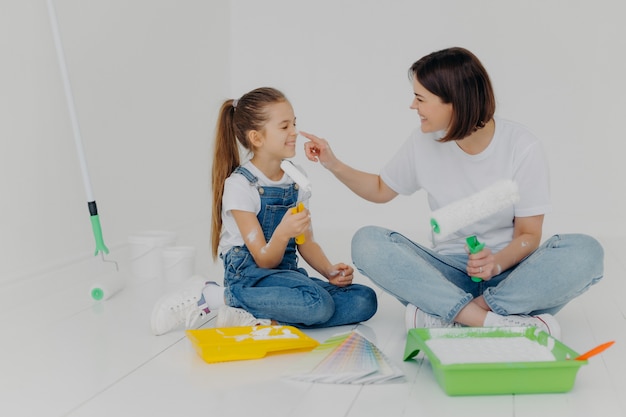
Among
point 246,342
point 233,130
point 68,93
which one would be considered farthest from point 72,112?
point 246,342

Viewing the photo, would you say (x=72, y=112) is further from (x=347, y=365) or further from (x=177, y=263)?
(x=347, y=365)

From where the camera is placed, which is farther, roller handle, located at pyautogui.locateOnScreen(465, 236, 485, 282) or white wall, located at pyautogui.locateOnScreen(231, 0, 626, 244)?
white wall, located at pyautogui.locateOnScreen(231, 0, 626, 244)

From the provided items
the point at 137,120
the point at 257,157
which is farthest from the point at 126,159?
the point at 257,157

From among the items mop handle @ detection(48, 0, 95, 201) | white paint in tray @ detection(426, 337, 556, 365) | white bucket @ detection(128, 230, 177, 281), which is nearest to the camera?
white paint in tray @ detection(426, 337, 556, 365)

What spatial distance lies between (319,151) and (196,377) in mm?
743

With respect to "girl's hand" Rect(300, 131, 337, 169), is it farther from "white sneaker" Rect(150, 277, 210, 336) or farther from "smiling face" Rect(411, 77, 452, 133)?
"white sneaker" Rect(150, 277, 210, 336)

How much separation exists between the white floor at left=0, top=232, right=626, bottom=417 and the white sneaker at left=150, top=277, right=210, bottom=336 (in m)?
0.03

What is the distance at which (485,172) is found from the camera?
82.6 inches

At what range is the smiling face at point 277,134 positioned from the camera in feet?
7.31

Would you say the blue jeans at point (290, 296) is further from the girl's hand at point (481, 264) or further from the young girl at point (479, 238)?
the girl's hand at point (481, 264)

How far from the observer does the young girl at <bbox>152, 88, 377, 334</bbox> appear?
6.86ft

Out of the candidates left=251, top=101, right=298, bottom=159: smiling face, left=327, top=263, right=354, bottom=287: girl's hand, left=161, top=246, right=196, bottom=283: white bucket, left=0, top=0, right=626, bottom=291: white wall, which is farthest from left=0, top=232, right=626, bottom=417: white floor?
left=0, top=0, right=626, bottom=291: white wall

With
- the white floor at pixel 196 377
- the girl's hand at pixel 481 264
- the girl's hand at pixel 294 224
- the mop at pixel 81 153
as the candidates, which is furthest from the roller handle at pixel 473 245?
the mop at pixel 81 153

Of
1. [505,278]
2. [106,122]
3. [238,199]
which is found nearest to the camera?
[505,278]
